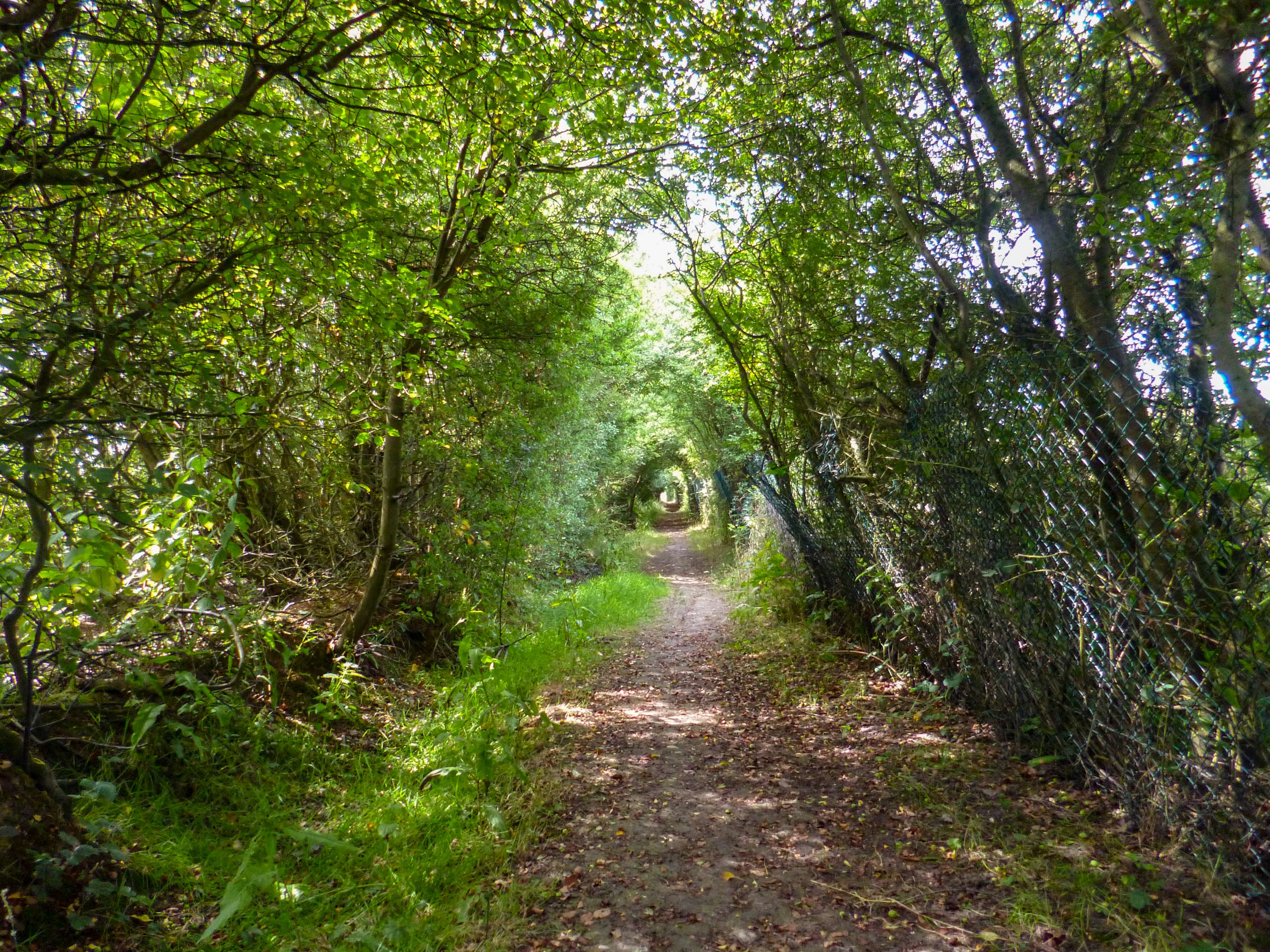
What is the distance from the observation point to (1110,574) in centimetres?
275

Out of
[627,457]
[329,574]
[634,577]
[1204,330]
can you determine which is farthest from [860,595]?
[627,457]

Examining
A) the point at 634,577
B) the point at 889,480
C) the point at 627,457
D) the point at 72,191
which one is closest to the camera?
the point at 72,191

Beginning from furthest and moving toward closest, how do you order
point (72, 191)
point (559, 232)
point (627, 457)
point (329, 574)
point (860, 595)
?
point (627, 457), point (559, 232), point (329, 574), point (860, 595), point (72, 191)

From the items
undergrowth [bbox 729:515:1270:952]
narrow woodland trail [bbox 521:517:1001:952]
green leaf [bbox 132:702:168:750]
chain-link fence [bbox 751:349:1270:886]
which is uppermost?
chain-link fence [bbox 751:349:1270:886]

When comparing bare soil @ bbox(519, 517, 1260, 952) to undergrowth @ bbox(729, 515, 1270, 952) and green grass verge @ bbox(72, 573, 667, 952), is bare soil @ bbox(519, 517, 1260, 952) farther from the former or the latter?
green grass verge @ bbox(72, 573, 667, 952)

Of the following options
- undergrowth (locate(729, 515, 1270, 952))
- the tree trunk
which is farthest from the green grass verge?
undergrowth (locate(729, 515, 1270, 952))

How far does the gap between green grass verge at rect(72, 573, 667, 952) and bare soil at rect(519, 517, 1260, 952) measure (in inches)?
13.1

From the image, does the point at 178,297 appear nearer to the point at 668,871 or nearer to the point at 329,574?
the point at 668,871

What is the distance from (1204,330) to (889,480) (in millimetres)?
2475

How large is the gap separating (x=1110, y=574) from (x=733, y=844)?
2.20 m

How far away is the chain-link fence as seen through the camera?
2271 millimetres

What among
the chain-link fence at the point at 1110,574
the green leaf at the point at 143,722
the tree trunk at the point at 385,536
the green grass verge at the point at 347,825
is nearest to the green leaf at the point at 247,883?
the green grass verge at the point at 347,825

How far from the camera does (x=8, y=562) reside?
9.02 ft

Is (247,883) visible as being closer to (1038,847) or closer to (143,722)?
(143,722)
